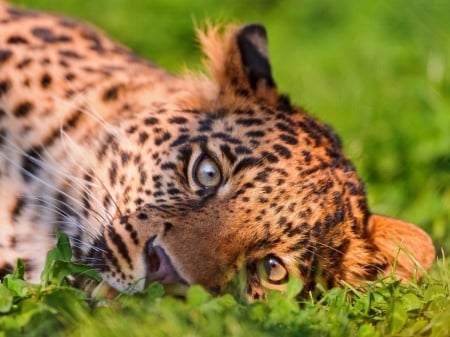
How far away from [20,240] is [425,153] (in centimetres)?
343

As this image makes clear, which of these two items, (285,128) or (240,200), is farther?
(285,128)

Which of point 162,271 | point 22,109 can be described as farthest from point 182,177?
point 22,109

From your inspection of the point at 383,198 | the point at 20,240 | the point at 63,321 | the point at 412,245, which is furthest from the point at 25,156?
the point at 383,198

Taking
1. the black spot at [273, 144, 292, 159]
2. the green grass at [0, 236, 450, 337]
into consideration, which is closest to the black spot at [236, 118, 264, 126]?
the black spot at [273, 144, 292, 159]

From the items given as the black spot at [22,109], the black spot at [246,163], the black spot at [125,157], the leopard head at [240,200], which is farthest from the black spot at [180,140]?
the black spot at [22,109]

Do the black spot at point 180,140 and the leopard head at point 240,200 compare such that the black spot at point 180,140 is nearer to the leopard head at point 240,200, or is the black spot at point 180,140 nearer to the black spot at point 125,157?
the leopard head at point 240,200

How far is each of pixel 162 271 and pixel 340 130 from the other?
4.19 m

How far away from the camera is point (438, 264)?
233 inches

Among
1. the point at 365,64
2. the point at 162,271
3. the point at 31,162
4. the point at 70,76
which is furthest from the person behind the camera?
the point at 365,64

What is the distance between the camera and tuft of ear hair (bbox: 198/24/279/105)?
258 inches

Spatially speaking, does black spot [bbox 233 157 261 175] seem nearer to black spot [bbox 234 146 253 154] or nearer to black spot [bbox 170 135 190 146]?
black spot [bbox 234 146 253 154]

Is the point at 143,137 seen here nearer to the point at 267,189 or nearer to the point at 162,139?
the point at 162,139

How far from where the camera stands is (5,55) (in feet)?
22.4

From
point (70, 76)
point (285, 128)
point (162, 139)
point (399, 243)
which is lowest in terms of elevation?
point (399, 243)
